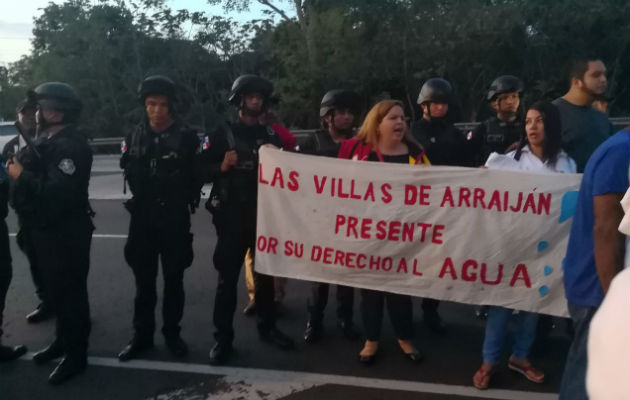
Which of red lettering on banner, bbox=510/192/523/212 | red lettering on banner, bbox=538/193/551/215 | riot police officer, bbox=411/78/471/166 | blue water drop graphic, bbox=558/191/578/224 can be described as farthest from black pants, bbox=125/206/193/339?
blue water drop graphic, bbox=558/191/578/224

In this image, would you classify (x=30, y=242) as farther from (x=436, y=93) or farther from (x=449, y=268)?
(x=436, y=93)

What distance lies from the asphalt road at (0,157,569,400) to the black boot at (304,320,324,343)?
56 mm

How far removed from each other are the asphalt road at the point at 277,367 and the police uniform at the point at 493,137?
1.39 metres

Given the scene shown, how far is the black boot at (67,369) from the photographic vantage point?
4031mm

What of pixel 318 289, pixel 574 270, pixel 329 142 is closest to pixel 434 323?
pixel 318 289

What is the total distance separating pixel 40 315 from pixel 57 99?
7.22 feet

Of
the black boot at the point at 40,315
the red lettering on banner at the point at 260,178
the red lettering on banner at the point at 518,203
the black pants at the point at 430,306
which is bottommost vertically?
the black boot at the point at 40,315

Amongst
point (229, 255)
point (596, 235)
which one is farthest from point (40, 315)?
point (596, 235)

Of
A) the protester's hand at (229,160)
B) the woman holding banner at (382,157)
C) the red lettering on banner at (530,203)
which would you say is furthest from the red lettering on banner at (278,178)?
the red lettering on banner at (530,203)

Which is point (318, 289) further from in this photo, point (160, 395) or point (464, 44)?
point (464, 44)

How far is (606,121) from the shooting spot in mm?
4461

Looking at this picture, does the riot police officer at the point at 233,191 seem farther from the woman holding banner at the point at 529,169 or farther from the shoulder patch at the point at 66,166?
the woman holding banner at the point at 529,169

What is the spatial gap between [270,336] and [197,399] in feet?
3.09

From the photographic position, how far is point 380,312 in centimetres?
422
